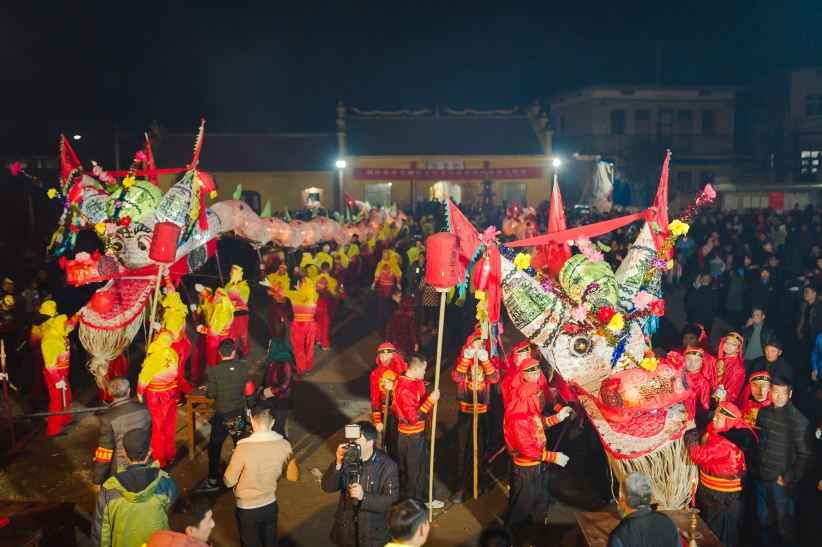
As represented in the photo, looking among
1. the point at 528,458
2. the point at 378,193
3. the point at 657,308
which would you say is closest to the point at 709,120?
the point at 378,193

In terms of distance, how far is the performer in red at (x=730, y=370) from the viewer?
24.0 ft

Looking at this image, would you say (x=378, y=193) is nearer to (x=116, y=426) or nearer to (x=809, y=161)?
(x=809, y=161)

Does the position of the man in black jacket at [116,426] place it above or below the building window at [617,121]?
below

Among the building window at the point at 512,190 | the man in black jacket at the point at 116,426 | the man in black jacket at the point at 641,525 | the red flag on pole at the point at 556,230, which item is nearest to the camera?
the man in black jacket at the point at 641,525

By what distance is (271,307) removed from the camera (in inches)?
494

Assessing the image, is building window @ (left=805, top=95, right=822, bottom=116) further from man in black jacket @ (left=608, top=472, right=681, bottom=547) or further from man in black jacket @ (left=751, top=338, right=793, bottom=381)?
man in black jacket @ (left=608, top=472, right=681, bottom=547)

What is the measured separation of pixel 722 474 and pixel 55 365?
25.5 ft

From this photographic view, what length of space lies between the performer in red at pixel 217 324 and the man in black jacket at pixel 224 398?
2812 millimetres

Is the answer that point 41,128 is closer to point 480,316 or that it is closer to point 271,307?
point 271,307

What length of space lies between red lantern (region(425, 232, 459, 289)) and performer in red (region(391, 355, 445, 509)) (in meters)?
0.78

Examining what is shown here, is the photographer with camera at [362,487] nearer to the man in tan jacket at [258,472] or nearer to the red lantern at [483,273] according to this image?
the man in tan jacket at [258,472]

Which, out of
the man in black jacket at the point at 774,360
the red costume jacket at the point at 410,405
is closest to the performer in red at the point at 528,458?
the red costume jacket at the point at 410,405

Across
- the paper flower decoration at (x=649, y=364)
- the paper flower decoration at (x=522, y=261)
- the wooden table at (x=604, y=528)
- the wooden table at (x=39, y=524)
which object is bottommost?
the wooden table at (x=39, y=524)

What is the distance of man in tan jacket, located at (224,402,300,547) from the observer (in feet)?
16.1
